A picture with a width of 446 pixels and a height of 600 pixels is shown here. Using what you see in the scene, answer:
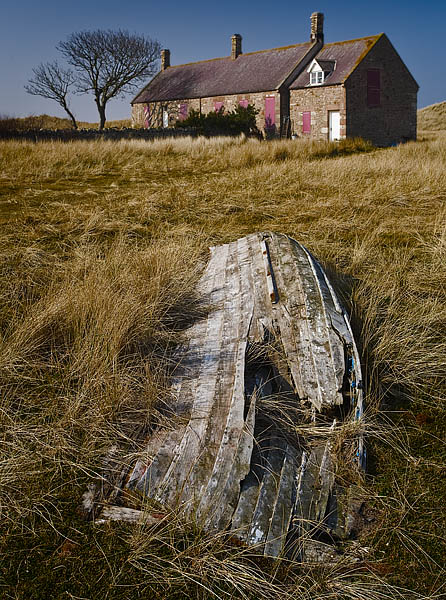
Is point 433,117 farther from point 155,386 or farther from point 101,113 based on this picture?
point 155,386

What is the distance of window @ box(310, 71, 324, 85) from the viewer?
27344mm

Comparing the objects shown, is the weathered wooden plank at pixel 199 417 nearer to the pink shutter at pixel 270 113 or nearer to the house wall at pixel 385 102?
the house wall at pixel 385 102

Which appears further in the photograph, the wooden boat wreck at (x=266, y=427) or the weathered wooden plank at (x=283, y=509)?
the wooden boat wreck at (x=266, y=427)

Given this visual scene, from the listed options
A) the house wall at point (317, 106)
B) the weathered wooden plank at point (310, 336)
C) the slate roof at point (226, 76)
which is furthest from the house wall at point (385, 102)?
the weathered wooden plank at point (310, 336)

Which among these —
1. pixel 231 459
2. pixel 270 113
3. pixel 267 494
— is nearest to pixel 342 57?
pixel 270 113

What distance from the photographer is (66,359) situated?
3.51 metres

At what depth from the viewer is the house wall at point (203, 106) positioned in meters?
30.0

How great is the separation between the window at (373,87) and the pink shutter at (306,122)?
318cm

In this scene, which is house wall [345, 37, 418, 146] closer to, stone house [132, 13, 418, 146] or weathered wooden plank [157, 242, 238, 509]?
stone house [132, 13, 418, 146]

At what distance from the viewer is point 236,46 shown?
3384cm

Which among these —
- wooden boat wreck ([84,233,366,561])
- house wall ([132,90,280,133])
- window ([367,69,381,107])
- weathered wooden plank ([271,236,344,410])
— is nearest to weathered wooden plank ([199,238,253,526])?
wooden boat wreck ([84,233,366,561])

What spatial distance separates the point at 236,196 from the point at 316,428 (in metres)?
6.76

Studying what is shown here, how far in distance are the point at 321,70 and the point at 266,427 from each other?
27.9m

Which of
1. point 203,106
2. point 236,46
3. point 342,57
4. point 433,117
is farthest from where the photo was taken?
point 433,117
